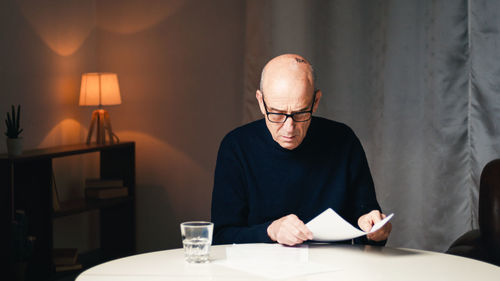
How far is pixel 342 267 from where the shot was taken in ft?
4.88

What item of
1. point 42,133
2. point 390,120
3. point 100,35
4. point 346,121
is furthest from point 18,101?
point 390,120

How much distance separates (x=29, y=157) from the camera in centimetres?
335

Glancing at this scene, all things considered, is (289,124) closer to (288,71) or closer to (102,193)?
(288,71)

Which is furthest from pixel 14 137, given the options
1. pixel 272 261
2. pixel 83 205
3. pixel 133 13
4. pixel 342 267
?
pixel 342 267

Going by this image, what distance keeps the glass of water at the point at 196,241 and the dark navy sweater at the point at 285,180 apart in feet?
1.17

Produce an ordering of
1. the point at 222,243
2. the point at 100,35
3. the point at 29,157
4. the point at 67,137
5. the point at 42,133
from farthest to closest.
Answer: the point at 100,35
the point at 67,137
the point at 42,133
the point at 29,157
the point at 222,243

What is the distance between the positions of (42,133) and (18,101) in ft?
0.93

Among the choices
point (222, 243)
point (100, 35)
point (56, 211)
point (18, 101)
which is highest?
point (100, 35)

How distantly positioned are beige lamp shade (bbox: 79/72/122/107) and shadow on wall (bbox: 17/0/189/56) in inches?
11.3

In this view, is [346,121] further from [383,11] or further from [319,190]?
[319,190]

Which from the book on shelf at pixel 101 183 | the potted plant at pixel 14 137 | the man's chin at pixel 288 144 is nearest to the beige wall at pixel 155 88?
the book on shelf at pixel 101 183

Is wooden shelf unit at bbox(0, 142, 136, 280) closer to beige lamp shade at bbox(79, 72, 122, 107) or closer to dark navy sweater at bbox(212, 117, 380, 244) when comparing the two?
beige lamp shade at bbox(79, 72, 122, 107)

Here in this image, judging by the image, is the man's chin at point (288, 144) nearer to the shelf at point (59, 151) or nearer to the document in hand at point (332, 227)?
the document in hand at point (332, 227)

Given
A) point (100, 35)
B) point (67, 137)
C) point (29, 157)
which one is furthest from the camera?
point (100, 35)
